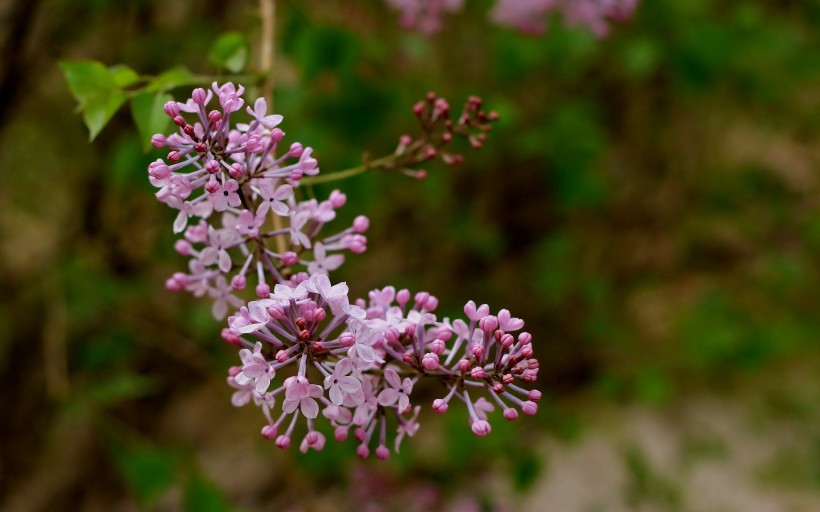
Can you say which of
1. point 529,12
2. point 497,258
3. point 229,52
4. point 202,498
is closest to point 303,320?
point 229,52

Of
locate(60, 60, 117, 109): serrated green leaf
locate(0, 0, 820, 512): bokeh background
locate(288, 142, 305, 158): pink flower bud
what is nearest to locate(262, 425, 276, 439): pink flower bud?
locate(288, 142, 305, 158): pink flower bud

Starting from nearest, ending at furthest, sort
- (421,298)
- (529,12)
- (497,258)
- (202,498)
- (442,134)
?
(421,298), (442,134), (202,498), (529,12), (497,258)

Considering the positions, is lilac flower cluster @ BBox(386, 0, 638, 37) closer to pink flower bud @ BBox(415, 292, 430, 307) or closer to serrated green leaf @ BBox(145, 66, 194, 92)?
Result: serrated green leaf @ BBox(145, 66, 194, 92)

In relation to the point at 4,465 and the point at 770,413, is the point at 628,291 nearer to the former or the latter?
the point at 770,413

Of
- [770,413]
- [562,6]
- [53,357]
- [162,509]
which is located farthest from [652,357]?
[53,357]

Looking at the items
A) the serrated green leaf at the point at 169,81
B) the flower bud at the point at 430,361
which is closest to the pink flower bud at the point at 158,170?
the serrated green leaf at the point at 169,81

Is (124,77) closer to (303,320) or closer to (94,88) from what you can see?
(94,88)

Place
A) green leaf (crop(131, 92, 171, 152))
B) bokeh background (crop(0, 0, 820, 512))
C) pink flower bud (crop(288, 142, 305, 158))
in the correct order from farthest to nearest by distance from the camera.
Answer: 1. bokeh background (crop(0, 0, 820, 512))
2. green leaf (crop(131, 92, 171, 152))
3. pink flower bud (crop(288, 142, 305, 158))
